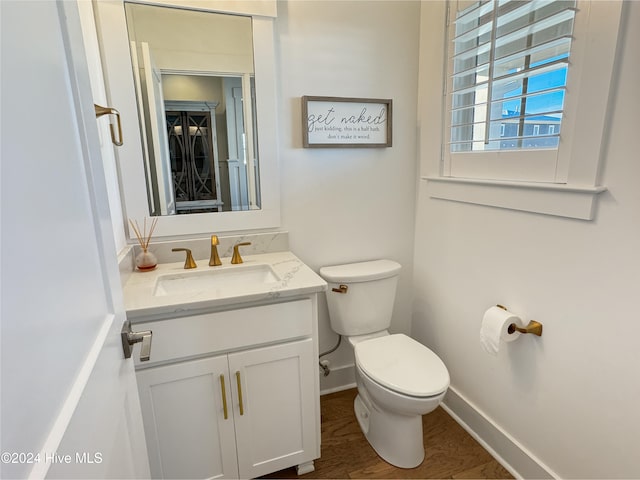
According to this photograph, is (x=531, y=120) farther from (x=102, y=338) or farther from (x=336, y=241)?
(x=102, y=338)

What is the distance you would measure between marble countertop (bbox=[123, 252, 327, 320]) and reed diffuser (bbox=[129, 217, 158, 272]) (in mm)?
29

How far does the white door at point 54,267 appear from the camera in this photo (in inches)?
16.2

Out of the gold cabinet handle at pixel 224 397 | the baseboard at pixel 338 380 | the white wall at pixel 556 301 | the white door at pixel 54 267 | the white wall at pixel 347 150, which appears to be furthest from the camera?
the baseboard at pixel 338 380

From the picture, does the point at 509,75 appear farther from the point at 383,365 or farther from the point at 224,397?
the point at 224,397

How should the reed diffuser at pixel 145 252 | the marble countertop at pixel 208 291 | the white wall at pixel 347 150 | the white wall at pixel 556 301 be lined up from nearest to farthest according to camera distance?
the white wall at pixel 556 301
the marble countertop at pixel 208 291
the reed diffuser at pixel 145 252
the white wall at pixel 347 150

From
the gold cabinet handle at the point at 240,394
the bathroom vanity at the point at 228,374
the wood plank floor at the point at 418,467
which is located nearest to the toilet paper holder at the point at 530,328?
the wood plank floor at the point at 418,467

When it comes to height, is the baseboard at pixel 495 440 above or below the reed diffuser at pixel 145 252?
below

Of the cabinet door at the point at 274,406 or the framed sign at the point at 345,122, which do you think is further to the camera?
the framed sign at the point at 345,122

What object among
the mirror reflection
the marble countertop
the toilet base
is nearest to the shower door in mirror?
the mirror reflection

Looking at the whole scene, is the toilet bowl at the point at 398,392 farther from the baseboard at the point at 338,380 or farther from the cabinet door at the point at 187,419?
the cabinet door at the point at 187,419

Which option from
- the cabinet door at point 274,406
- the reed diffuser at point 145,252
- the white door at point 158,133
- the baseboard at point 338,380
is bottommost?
the baseboard at point 338,380

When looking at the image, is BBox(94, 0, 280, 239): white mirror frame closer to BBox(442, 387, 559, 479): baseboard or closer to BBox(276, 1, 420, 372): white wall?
BBox(276, 1, 420, 372): white wall

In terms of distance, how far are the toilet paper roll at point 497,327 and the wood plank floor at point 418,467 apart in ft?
→ 1.83

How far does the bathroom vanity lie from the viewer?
4.00 feet
